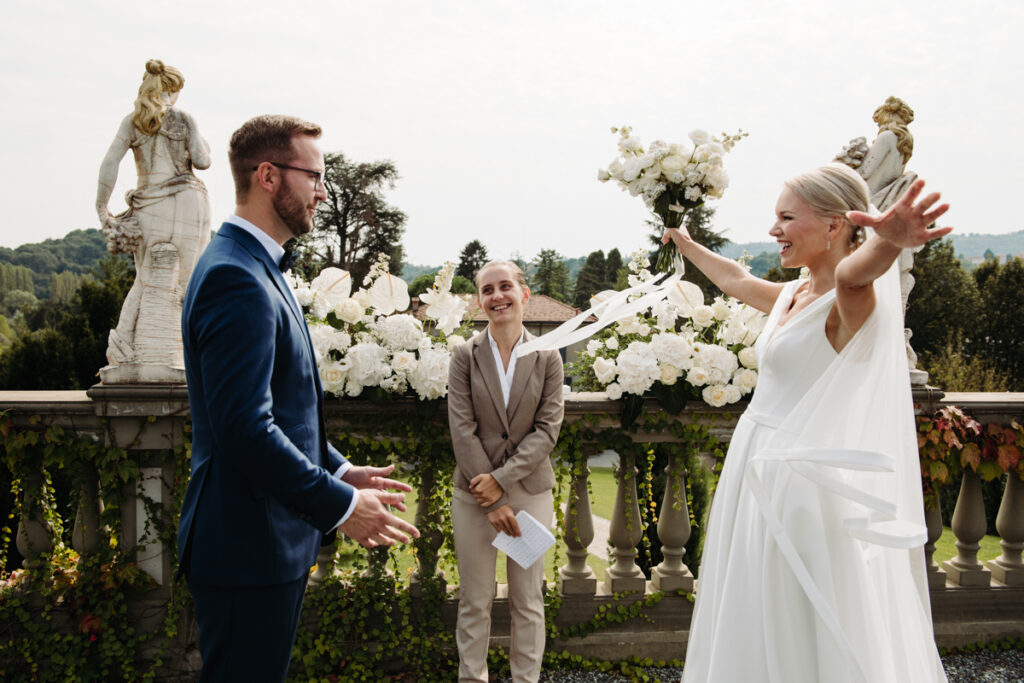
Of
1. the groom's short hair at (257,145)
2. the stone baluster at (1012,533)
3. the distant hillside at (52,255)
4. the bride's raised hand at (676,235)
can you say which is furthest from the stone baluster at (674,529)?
the distant hillside at (52,255)

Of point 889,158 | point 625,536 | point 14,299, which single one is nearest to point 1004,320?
point 889,158

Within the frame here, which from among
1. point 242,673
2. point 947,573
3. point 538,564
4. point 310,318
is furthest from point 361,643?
point 947,573

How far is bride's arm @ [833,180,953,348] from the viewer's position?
2076 mm

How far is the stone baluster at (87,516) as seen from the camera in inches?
158

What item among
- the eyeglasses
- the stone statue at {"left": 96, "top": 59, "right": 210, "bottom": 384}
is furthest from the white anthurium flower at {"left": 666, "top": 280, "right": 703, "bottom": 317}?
the stone statue at {"left": 96, "top": 59, "right": 210, "bottom": 384}

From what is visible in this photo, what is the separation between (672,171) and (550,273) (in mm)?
45167

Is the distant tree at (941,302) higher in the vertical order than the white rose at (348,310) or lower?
higher

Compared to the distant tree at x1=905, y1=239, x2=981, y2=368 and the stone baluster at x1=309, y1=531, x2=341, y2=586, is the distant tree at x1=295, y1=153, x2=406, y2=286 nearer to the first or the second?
the distant tree at x1=905, y1=239, x2=981, y2=368

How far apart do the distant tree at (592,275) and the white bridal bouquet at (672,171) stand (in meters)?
48.8

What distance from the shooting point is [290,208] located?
7.65 feet

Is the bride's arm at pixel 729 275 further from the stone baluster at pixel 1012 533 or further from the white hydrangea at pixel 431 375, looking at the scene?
the stone baluster at pixel 1012 533

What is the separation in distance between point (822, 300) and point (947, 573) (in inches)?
124

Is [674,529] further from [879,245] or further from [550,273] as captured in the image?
[550,273]

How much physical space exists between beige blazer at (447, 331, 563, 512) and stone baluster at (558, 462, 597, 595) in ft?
2.19
